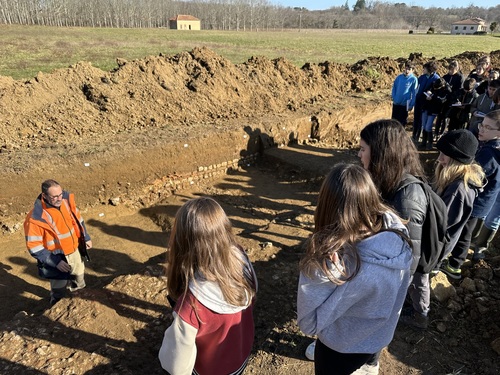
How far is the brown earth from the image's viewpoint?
3506 mm

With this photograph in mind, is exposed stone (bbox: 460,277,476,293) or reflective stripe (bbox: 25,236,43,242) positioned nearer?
reflective stripe (bbox: 25,236,43,242)

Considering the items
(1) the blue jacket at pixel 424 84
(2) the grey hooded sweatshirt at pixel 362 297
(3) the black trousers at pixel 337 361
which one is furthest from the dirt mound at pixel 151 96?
(2) the grey hooded sweatshirt at pixel 362 297

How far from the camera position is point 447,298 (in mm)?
4078

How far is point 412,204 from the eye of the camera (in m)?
2.63

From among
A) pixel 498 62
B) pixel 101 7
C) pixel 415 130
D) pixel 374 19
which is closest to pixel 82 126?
pixel 415 130

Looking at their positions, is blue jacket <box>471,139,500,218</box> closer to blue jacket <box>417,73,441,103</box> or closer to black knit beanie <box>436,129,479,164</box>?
black knit beanie <box>436,129,479,164</box>

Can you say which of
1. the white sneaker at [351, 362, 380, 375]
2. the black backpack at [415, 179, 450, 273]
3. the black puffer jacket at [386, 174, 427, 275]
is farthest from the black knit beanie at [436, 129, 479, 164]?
the white sneaker at [351, 362, 380, 375]

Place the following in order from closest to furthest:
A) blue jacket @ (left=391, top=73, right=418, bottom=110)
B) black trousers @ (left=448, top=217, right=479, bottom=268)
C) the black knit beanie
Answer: the black knit beanie
black trousers @ (left=448, top=217, right=479, bottom=268)
blue jacket @ (left=391, top=73, right=418, bottom=110)

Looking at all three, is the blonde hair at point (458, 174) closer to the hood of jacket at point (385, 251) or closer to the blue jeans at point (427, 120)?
the hood of jacket at point (385, 251)

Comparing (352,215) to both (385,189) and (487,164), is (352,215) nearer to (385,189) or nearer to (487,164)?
(385,189)

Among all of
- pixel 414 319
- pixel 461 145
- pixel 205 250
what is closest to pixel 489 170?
pixel 461 145

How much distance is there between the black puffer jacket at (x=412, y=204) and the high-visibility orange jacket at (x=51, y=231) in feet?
12.0

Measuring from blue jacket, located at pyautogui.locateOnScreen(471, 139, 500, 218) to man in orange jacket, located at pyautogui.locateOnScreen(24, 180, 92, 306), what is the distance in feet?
16.4

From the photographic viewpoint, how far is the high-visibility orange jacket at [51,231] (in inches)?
159
